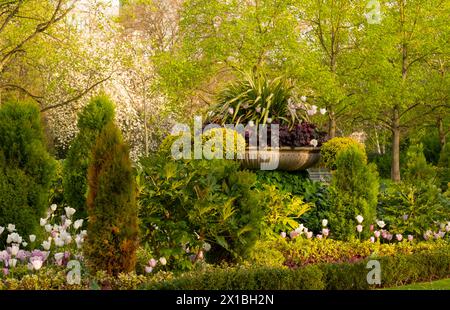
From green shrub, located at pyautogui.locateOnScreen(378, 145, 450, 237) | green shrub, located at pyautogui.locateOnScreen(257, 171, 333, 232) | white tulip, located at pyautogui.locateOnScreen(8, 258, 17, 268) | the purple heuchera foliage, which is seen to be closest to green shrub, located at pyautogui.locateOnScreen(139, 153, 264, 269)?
white tulip, located at pyautogui.locateOnScreen(8, 258, 17, 268)

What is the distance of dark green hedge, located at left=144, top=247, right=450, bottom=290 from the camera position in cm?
582

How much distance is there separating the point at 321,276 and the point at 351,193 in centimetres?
250

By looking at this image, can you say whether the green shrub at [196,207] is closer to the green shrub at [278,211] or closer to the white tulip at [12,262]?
the white tulip at [12,262]

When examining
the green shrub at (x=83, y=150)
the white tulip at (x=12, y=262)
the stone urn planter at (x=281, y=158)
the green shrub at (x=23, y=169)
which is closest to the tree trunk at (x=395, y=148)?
the stone urn planter at (x=281, y=158)

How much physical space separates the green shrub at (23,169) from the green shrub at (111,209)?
2.47 m

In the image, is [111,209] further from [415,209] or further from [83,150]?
[415,209]

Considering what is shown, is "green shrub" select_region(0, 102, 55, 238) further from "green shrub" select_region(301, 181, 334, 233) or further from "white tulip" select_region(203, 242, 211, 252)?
"green shrub" select_region(301, 181, 334, 233)

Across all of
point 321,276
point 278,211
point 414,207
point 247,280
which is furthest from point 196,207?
point 414,207

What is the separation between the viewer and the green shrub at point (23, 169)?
7777 mm

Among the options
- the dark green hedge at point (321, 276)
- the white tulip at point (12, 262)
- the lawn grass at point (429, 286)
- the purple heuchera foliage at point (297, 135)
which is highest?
the purple heuchera foliage at point (297, 135)

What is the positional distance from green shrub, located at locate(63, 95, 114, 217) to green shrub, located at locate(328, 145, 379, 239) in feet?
12.4

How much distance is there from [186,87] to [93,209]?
17993 millimetres
